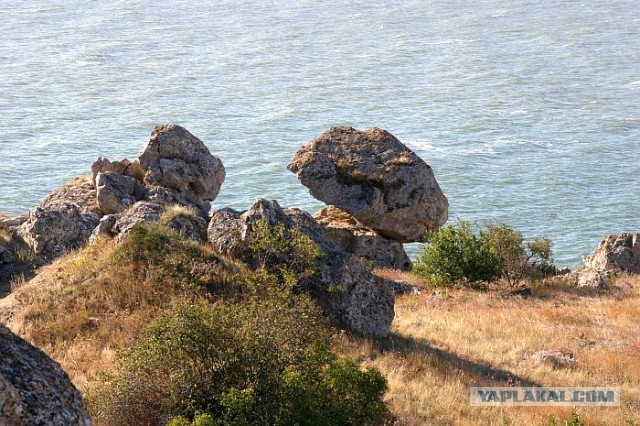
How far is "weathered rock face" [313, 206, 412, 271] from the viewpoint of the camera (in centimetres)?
3588

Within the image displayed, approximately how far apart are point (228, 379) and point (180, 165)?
1959 centimetres

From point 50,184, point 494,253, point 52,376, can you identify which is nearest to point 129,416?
point 52,376

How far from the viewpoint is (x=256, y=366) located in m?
14.5

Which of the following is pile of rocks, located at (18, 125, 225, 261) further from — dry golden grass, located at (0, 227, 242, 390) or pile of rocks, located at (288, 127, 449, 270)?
dry golden grass, located at (0, 227, 242, 390)

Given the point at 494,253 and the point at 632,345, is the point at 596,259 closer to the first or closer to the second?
the point at 494,253

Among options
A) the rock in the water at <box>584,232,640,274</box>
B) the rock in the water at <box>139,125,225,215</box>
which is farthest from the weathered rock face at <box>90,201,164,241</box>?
the rock in the water at <box>584,232,640,274</box>

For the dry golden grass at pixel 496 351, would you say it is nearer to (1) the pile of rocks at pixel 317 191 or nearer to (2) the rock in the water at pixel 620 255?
(1) the pile of rocks at pixel 317 191

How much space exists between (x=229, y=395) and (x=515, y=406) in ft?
19.6

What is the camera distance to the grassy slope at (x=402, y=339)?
55.7 feet

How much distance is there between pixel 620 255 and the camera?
38.5 m

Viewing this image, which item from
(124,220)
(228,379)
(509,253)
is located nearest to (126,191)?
(124,220)

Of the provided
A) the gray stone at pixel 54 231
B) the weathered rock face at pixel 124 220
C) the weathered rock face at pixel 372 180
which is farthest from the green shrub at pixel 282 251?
the weathered rock face at pixel 372 180

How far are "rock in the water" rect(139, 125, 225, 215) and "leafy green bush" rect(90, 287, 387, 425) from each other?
59.4 ft

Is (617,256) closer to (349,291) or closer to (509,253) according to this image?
(509,253)
